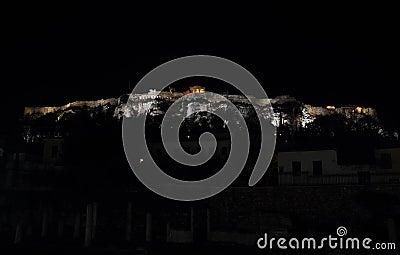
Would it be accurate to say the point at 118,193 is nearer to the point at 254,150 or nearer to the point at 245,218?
the point at 245,218

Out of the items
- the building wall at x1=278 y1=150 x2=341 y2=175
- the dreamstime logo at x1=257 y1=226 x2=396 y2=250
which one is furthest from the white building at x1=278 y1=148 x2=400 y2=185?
the dreamstime logo at x1=257 y1=226 x2=396 y2=250

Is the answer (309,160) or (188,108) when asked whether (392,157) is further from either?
(188,108)

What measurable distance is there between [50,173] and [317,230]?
715 inches

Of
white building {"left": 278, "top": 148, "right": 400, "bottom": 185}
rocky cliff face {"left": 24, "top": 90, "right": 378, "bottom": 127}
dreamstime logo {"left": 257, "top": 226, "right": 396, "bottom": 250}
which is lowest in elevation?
dreamstime logo {"left": 257, "top": 226, "right": 396, "bottom": 250}

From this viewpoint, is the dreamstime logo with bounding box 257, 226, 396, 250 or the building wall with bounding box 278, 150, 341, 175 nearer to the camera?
the dreamstime logo with bounding box 257, 226, 396, 250

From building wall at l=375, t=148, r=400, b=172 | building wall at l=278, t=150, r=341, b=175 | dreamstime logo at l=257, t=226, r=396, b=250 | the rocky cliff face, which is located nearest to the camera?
dreamstime logo at l=257, t=226, r=396, b=250

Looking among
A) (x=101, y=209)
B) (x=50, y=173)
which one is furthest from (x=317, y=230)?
(x=50, y=173)

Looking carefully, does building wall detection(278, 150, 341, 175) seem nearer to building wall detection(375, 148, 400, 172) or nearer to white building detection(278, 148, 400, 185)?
white building detection(278, 148, 400, 185)

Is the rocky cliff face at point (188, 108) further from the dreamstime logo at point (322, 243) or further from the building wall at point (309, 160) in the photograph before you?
the dreamstime logo at point (322, 243)

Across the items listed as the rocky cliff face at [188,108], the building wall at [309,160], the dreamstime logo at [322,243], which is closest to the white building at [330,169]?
the building wall at [309,160]

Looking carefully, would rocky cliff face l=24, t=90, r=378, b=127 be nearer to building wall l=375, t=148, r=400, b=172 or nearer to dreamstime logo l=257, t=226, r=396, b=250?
building wall l=375, t=148, r=400, b=172

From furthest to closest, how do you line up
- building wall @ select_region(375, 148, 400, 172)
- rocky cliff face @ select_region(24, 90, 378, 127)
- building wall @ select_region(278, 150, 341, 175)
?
1. rocky cliff face @ select_region(24, 90, 378, 127)
2. building wall @ select_region(278, 150, 341, 175)
3. building wall @ select_region(375, 148, 400, 172)

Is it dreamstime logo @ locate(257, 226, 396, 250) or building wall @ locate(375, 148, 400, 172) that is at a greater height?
building wall @ locate(375, 148, 400, 172)

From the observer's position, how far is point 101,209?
2786 cm
